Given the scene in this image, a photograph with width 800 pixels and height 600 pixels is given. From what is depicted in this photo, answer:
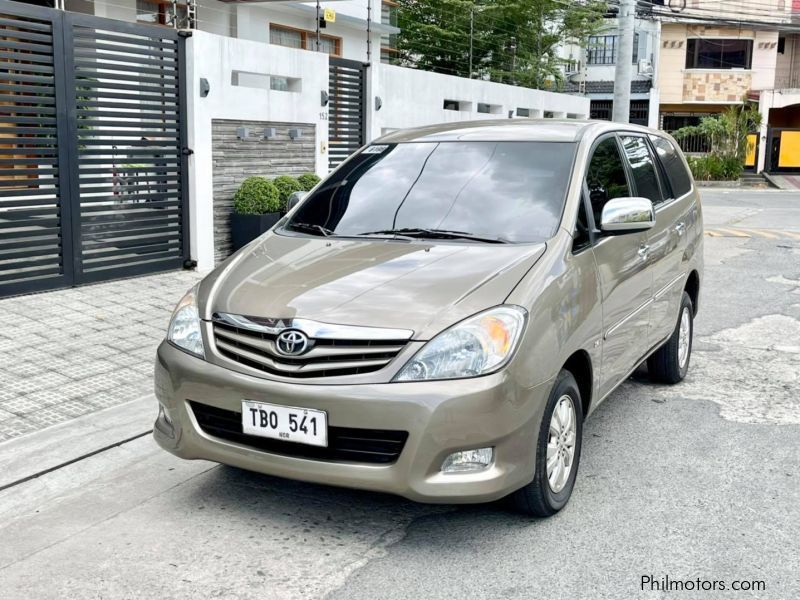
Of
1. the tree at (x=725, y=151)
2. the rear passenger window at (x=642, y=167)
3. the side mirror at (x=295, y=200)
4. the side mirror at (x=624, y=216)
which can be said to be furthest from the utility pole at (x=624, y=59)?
the tree at (x=725, y=151)

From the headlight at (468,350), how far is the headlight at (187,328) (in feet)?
3.28

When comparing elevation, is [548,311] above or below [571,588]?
above

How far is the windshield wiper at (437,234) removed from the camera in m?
4.23

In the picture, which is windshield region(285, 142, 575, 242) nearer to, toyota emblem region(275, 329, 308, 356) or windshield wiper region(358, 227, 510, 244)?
windshield wiper region(358, 227, 510, 244)

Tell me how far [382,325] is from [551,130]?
195 cm

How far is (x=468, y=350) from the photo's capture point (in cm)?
346

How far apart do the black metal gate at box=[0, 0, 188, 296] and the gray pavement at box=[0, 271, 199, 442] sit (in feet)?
1.21

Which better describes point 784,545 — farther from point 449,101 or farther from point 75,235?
point 449,101

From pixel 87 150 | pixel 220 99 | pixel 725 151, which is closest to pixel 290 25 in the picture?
pixel 220 99

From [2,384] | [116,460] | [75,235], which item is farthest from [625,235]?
[75,235]

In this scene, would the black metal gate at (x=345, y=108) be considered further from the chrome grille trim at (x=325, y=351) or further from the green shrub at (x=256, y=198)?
the chrome grille trim at (x=325, y=351)

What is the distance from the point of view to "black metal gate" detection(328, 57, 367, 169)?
1284 centimetres

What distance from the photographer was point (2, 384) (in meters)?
5.82

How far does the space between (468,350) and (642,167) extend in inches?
103
